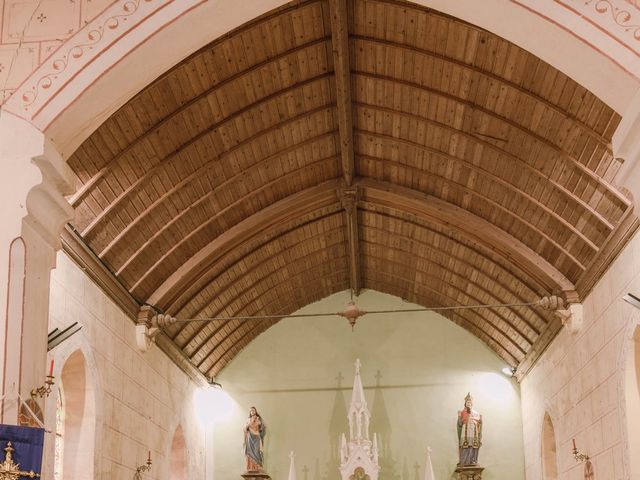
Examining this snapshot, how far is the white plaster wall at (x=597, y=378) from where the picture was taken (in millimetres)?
14117

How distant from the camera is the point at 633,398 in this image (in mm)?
14055

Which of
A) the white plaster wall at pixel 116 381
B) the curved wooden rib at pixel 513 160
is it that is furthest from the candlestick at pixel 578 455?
the white plaster wall at pixel 116 381

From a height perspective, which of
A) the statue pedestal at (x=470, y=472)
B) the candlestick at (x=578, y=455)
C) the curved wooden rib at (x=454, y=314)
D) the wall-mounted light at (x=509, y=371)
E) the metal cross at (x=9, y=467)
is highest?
the curved wooden rib at (x=454, y=314)

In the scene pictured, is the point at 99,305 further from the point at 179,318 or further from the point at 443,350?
the point at 443,350

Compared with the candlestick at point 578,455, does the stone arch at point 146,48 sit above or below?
above

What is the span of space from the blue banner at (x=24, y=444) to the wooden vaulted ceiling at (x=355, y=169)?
18.5 feet

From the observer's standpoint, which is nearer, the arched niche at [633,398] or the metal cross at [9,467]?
the metal cross at [9,467]

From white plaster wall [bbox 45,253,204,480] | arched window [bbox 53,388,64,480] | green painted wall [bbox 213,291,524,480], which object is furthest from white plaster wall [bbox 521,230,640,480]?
arched window [bbox 53,388,64,480]

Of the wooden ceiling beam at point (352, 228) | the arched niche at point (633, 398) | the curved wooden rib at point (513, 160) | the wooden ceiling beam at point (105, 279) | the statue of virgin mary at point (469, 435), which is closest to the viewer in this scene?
the arched niche at point (633, 398)

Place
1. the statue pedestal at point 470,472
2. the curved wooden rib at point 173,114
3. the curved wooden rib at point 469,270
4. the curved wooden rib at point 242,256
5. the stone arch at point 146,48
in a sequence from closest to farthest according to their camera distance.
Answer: the stone arch at point 146,48
the curved wooden rib at point 173,114
the curved wooden rib at point 242,256
the curved wooden rib at point 469,270
the statue pedestal at point 470,472

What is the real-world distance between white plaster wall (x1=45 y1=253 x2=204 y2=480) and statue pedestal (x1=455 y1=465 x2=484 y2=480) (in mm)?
6775

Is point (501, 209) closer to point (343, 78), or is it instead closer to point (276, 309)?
point (343, 78)

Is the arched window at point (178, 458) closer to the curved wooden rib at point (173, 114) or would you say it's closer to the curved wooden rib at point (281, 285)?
the curved wooden rib at point (281, 285)

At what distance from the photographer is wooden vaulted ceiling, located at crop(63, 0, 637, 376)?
1352 cm
